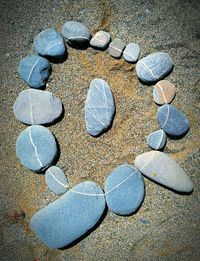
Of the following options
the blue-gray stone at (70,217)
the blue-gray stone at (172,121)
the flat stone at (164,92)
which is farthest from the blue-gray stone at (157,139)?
the blue-gray stone at (70,217)

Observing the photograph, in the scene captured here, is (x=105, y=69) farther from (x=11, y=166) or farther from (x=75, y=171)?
(x=11, y=166)

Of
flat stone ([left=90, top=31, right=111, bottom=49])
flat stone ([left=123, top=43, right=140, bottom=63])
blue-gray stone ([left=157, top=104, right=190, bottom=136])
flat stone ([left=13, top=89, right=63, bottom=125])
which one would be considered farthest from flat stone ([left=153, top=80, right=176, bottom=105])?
flat stone ([left=13, top=89, right=63, bottom=125])

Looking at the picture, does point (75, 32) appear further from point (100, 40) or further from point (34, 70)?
point (34, 70)

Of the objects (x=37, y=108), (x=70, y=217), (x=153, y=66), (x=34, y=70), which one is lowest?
(x=70, y=217)

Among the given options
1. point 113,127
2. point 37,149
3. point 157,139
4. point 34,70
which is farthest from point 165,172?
point 34,70

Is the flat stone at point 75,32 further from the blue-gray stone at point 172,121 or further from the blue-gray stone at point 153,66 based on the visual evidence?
the blue-gray stone at point 172,121
